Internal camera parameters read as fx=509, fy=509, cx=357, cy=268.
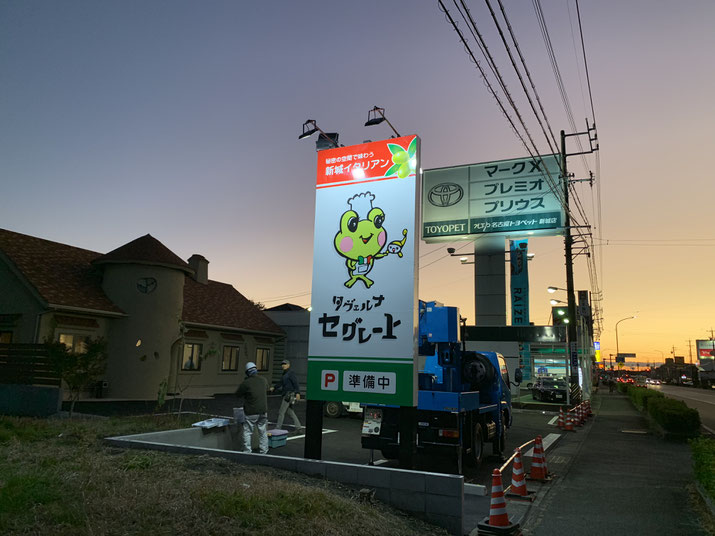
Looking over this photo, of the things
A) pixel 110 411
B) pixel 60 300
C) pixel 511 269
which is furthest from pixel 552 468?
A: pixel 511 269

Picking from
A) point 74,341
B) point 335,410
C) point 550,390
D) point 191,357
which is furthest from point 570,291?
point 74,341

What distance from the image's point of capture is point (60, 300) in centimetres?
1972

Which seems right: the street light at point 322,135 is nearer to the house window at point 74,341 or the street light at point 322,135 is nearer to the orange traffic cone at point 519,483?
the orange traffic cone at point 519,483

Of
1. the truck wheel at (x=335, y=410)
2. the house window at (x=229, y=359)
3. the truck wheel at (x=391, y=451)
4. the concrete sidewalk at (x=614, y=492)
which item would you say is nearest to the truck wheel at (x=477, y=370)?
the truck wheel at (x=391, y=451)

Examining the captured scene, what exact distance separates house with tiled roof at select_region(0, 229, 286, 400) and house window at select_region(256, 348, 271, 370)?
3495mm

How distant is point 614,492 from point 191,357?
2133 centimetres

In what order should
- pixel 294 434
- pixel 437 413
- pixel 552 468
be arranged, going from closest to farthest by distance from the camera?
pixel 437 413, pixel 552 468, pixel 294 434

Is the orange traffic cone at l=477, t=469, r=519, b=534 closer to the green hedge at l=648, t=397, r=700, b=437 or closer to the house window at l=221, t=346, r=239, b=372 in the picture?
the green hedge at l=648, t=397, r=700, b=437

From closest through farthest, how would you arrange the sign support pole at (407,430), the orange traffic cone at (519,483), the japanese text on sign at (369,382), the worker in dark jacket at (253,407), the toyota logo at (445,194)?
the sign support pole at (407,430)
the japanese text on sign at (369,382)
the orange traffic cone at (519,483)
the worker in dark jacket at (253,407)
the toyota logo at (445,194)

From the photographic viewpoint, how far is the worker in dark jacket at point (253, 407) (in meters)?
10.8

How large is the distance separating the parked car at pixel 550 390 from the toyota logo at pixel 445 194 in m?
12.5

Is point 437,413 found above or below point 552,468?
above

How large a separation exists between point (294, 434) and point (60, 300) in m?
11.5

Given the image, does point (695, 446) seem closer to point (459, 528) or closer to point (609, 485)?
point (609, 485)
